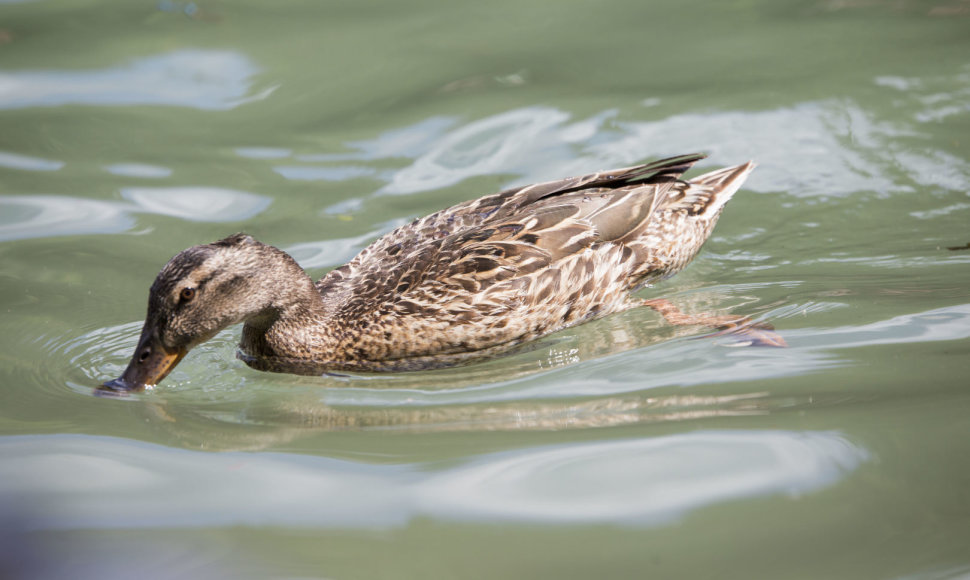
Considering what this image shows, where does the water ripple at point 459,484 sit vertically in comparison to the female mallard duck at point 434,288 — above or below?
below

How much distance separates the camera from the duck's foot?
5.48 metres

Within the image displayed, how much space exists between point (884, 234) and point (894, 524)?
4.00 meters

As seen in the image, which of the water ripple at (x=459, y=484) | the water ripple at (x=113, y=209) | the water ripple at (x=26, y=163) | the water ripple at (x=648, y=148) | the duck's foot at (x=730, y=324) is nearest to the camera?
the water ripple at (x=459, y=484)

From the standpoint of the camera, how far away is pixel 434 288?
5.93m

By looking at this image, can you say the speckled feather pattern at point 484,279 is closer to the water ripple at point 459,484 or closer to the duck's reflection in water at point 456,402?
the duck's reflection in water at point 456,402

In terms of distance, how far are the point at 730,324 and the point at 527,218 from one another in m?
1.41

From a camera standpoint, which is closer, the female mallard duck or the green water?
the green water

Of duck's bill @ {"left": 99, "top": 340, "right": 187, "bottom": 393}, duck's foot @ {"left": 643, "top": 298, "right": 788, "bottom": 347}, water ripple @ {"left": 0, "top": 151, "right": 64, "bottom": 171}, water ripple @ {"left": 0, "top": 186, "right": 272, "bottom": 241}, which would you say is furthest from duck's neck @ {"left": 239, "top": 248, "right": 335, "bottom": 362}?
water ripple @ {"left": 0, "top": 151, "right": 64, "bottom": 171}

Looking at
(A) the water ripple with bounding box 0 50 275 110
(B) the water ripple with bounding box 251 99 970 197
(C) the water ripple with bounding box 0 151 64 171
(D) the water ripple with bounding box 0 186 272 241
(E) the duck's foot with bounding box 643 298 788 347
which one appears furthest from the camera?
(A) the water ripple with bounding box 0 50 275 110

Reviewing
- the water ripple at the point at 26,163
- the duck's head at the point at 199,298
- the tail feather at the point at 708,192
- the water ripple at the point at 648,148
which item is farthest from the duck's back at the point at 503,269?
the water ripple at the point at 26,163

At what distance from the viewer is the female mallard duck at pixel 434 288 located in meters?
5.52

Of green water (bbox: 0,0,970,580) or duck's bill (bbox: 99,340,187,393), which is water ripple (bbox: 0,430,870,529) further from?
duck's bill (bbox: 99,340,187,393)

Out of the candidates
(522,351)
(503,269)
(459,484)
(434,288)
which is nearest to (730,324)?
(522,351)

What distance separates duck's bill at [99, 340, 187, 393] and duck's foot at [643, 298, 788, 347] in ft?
10.1
